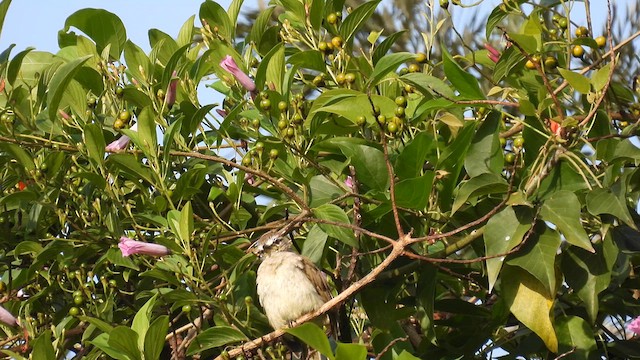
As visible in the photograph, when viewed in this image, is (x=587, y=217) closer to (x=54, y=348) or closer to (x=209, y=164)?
(x=209, y=164)

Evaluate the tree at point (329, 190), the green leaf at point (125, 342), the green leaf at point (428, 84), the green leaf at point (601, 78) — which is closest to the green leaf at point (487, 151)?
the tree at point (329, 190)

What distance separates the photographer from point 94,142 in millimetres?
3045

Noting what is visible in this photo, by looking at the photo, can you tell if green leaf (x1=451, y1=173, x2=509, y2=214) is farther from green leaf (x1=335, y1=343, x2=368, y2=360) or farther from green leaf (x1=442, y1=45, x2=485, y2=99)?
green leaf (x1=335, y1=343, x2=368, y2=360)

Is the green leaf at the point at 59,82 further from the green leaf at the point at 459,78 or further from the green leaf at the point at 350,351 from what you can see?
the green leaf at the point at 350,351

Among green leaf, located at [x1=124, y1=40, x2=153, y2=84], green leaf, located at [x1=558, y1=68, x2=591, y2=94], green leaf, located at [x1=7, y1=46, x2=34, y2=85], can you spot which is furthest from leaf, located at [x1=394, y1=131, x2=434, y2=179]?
green leaf, located at [x1=7, y1=46, x2=34, y2=85]

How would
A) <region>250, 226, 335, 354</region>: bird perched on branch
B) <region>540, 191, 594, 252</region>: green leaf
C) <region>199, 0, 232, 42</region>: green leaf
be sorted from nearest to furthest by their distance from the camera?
<region>540, 191, 594, 252</region>: green leaf → <region>199, 0, 232, 42</region>: green leaf → <region>250, 226, 335, 354</region>: bird perched on branch

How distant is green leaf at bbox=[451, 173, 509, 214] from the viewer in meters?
2.74

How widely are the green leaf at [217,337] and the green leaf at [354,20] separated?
991 mm

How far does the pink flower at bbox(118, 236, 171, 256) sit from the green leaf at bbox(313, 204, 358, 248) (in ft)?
1.51

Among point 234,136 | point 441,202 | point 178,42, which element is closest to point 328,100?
point 441,202

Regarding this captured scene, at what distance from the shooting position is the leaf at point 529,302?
9.18 ft

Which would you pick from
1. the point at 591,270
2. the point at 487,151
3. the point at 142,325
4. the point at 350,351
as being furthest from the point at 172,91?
the point at 591,270

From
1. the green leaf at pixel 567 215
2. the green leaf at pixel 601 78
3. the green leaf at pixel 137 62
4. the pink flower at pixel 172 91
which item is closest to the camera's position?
the green leaf at pixel 567 215

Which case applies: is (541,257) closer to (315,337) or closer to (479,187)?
(479,187)
